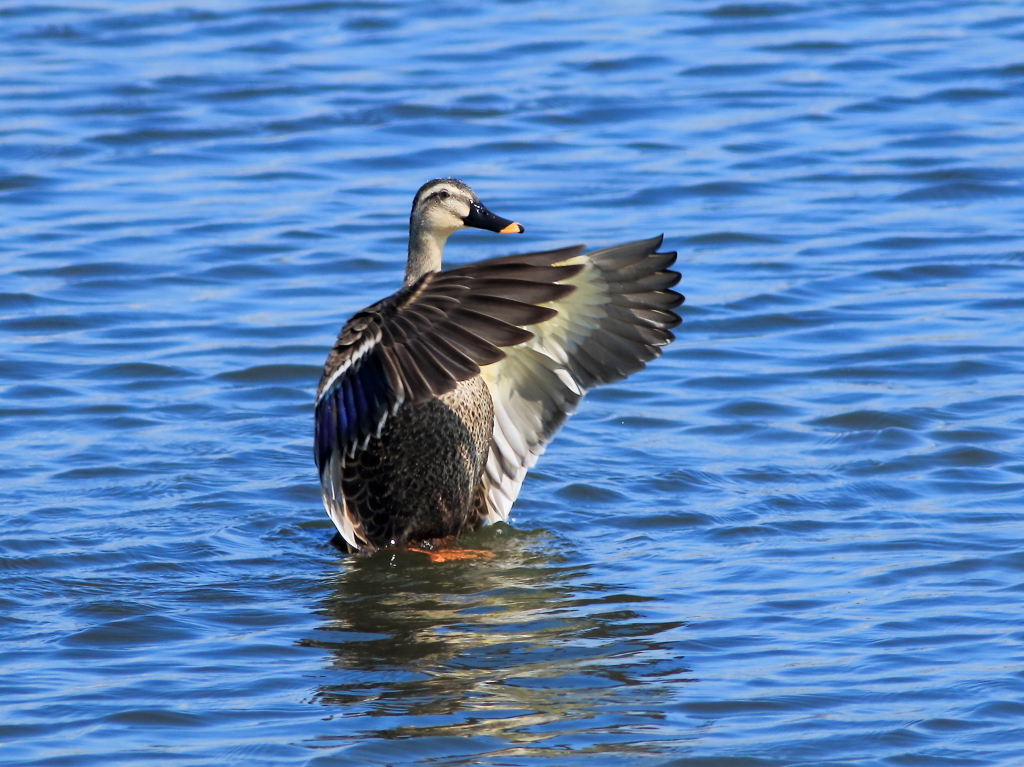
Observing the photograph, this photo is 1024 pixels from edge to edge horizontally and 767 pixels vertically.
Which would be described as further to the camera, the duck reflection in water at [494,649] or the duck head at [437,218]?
the duck head at [437,218]

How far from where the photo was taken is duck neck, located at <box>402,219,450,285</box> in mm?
7660

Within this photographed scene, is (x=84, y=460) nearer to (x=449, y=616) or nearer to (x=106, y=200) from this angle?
(x=449, y=616)

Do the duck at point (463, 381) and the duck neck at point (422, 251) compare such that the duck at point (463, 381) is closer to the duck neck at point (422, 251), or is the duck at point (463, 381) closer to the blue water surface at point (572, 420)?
the duck neck at point (422, 251)

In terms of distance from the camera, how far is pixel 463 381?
20.1 ft

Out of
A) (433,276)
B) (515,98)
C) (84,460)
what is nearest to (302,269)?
(84,460)

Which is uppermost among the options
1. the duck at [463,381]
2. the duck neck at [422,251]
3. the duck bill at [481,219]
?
the duck bill at [481,219]

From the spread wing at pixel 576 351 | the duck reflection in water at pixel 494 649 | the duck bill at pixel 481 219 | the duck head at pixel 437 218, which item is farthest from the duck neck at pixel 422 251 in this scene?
the duck reflection in water at pixel 494 649

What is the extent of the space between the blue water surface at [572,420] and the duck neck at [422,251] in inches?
48.5

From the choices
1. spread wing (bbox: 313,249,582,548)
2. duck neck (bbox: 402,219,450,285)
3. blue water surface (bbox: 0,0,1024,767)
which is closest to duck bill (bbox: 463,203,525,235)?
duck neck (bbox: 402,219,450,285)

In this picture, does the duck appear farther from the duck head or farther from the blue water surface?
the blue water surface

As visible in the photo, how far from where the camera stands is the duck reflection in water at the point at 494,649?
17.4 feet

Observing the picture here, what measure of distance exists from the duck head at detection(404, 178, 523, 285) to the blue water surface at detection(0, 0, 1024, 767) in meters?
1.28

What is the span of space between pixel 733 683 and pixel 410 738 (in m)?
1.16

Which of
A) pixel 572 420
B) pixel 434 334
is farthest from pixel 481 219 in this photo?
pixel 434 334
